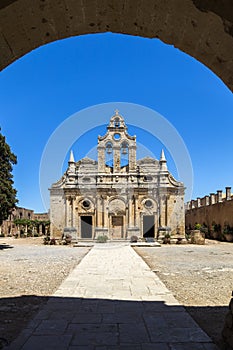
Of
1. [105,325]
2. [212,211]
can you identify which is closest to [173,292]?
[105,325]

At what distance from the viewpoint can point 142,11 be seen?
3361mm

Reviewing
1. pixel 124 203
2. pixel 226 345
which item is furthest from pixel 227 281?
pixel 124 203

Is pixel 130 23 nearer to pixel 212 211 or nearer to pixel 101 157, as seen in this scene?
pixel 101 157

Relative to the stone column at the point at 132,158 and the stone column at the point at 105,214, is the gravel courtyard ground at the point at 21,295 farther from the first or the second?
the stone column at the point at 132,158

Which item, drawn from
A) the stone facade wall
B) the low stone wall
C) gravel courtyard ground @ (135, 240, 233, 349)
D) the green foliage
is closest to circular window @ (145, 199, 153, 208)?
the green foliage

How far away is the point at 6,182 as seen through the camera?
2286 centimetres

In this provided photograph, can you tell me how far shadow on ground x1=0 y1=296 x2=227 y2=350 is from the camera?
150 inches

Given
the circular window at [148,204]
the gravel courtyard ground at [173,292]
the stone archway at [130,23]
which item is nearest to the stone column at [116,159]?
Answer: the circular window at [148,204]

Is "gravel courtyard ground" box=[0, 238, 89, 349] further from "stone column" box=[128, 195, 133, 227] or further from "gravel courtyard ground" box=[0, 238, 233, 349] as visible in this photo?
"stone column" box=[128, 195, 133, 227]

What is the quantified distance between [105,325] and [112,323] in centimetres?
12

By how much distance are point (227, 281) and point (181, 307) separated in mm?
3880

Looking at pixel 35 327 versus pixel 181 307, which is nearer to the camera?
pixel 35 327

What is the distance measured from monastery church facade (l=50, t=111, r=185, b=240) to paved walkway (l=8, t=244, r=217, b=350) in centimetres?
2521

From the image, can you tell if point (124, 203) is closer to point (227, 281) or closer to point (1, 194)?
point (1, 194)
